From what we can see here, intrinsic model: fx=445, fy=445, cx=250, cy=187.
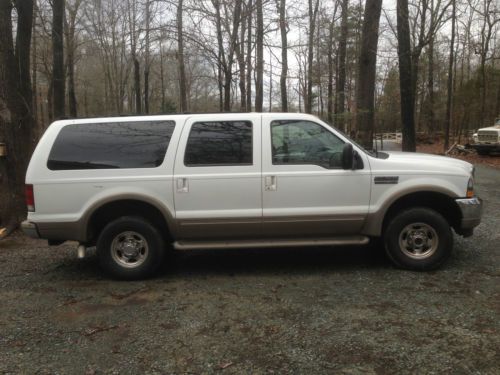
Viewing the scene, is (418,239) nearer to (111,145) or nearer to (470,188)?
(470,188)

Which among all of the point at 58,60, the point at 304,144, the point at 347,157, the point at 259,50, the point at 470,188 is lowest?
the point at 470,188

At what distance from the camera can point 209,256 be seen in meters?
6.34

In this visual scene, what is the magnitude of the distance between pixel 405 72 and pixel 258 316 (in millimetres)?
12173

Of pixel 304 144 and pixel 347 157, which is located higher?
pixel 304 144

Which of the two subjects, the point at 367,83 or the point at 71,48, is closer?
the point at 367,83

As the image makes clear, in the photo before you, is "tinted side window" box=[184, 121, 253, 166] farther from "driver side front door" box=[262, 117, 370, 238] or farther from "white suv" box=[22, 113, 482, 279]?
"driver side front door" box=[262, 117, 370, 238]

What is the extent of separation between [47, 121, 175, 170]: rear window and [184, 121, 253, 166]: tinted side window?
12.6 inches

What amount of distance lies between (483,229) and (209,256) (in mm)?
4562

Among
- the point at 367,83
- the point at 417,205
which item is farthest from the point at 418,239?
the point at 367,83

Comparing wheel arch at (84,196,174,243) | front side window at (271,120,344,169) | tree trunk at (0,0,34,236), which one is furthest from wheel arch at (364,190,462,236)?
tree trunk at (0,0,34,236)

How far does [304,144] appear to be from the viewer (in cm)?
530

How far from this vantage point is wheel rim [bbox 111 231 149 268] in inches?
210

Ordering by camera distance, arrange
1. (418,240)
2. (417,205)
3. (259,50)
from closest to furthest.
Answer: (418,240) → (417,205) → (259,50)

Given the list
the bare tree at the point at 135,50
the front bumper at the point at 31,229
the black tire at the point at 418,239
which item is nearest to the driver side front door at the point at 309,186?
the black tire at the point at 418,239
